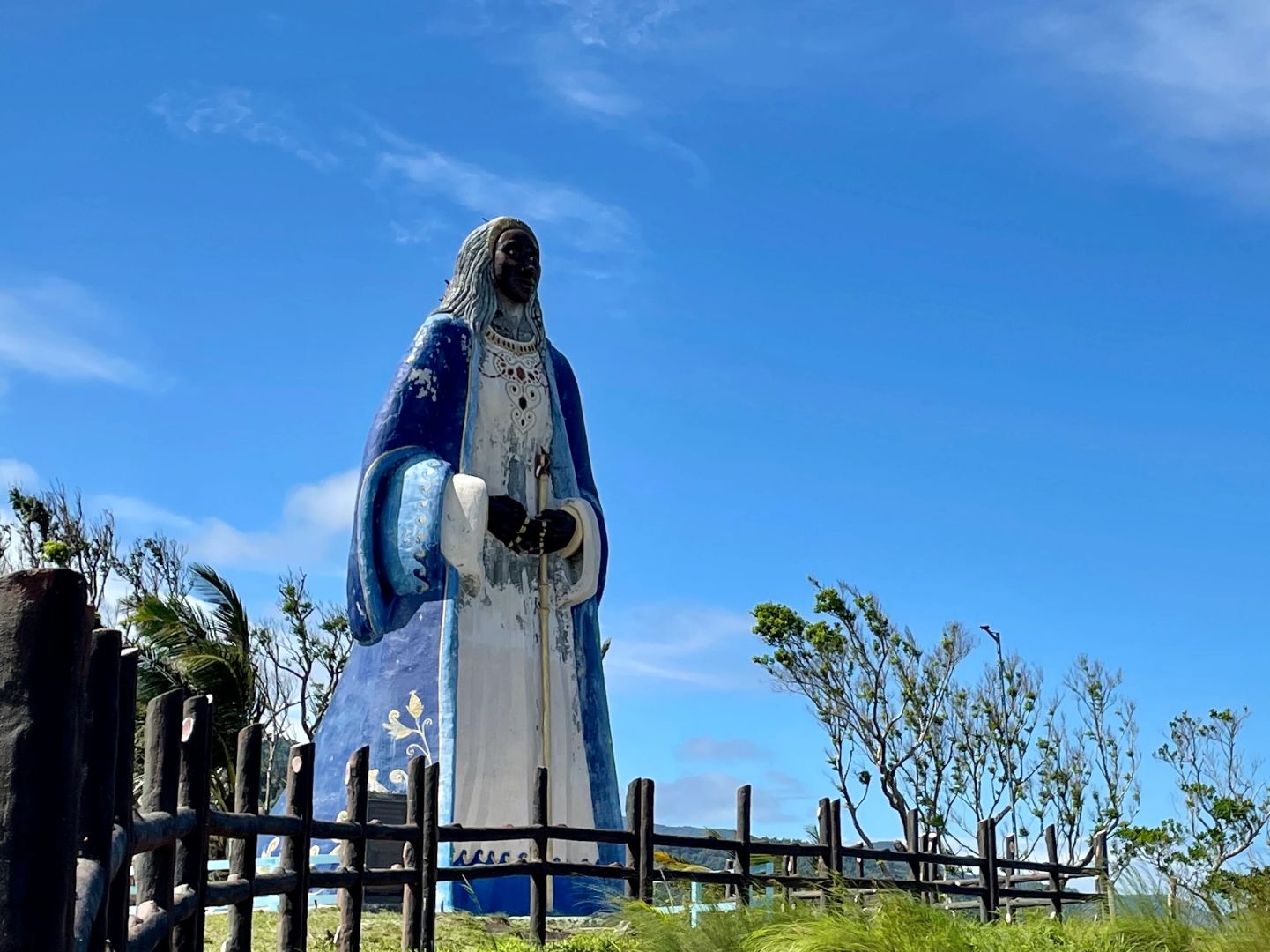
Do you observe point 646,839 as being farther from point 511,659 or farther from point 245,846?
point 245,846

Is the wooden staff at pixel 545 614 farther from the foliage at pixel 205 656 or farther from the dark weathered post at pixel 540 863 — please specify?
the foliage at pixel 205 656

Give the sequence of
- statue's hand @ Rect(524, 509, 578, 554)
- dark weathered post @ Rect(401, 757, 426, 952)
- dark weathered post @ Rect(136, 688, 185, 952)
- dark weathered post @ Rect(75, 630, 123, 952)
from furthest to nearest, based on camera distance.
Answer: statue's hand @ Rect(524, 509, 578, 554), dark weathered post @ Rect(401, 757, 426, 952), dark weathered post @ Rect(136, 688, 185, 952), dark weathered post @ Rect(75, 630, 123, 952)

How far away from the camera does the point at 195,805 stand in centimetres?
538

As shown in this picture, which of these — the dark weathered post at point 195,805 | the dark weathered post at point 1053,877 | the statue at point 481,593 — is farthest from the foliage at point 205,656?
the dark weathered post at point 195,805

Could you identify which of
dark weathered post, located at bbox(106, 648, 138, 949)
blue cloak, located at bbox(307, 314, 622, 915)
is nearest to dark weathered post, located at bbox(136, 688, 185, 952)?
dark weathered post, located at bbox(106, 648, 138, 949)

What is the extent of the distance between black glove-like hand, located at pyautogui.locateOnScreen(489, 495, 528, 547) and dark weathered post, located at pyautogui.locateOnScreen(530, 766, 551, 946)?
2.81 metres

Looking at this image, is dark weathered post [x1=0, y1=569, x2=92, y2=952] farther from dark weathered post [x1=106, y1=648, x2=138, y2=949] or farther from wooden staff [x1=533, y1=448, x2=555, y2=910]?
wooden staff [x1=533, y1=448, x2=555, y2=910]

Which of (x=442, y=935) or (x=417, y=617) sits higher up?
(x=417, y=617)

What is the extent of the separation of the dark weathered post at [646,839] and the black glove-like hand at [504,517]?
115 inches

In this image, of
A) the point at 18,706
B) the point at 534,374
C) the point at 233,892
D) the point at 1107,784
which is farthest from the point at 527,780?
the point at 1107,784

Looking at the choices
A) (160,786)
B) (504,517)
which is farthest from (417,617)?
(160,786)

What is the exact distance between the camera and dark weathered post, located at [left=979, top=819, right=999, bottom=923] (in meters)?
16.0

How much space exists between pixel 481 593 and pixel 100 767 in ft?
33.2

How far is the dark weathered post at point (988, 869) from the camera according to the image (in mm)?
15992
